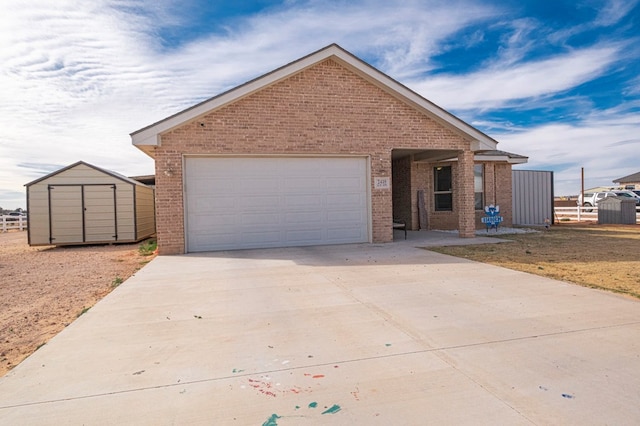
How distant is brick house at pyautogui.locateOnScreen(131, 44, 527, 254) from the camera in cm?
1009

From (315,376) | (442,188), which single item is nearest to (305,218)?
(442,188)

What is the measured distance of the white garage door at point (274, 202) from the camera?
1040 cm

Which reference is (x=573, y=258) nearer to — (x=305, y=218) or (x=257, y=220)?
(x=305, y=218)

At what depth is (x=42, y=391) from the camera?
288 centimetres

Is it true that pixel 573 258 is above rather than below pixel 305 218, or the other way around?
below

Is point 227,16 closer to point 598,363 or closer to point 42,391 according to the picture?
point 42,391

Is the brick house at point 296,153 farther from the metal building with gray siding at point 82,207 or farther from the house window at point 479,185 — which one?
the metal building with gray siding at point 82,207

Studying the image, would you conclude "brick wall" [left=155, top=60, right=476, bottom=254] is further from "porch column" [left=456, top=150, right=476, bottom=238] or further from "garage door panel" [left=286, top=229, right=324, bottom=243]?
"garage door panel" [left=286, top=229, right=324, bottom=243]

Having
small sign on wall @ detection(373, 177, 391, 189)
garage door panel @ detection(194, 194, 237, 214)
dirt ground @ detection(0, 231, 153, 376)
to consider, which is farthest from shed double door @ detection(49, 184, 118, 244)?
small sign on wall @ detection(373, 177, 391, 189)

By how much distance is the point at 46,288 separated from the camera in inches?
277

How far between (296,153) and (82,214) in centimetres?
900

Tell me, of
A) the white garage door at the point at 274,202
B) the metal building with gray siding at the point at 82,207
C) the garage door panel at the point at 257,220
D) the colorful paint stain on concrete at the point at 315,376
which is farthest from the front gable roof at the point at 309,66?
the colorful paint stain on concrete at the point at 315,376

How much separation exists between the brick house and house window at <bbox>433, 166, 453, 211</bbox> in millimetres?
3441

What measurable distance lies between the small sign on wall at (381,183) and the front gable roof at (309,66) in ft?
7.76
